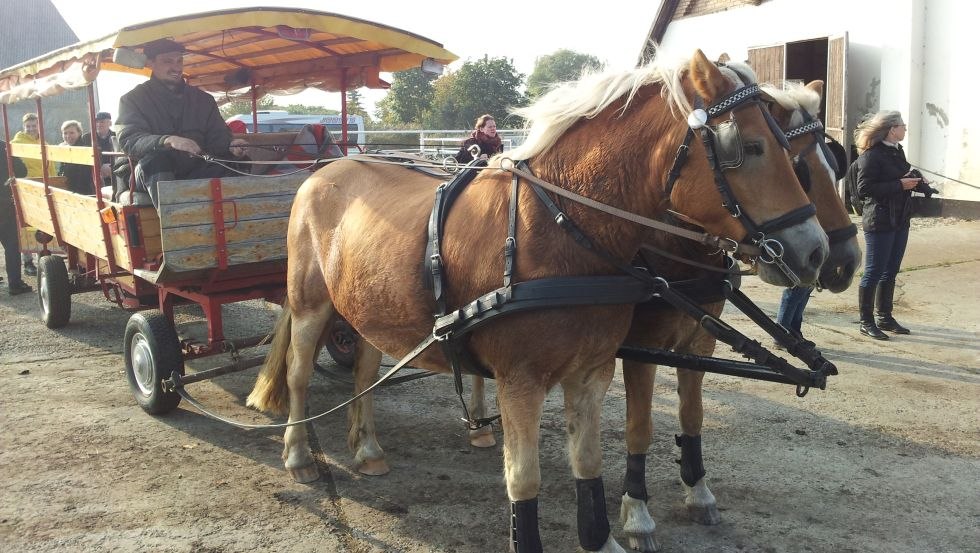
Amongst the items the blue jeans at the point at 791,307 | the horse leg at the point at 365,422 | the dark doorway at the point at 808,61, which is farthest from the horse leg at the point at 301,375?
the dark doorway at the point at 808,61

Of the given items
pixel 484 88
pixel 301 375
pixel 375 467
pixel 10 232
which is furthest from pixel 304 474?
pixel 484 88

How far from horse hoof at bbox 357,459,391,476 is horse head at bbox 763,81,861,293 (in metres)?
2.40

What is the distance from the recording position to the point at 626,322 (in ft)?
8.52

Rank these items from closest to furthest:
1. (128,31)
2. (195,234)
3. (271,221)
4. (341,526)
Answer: (341,526) < (128,31) < (195,234) < (271,221)

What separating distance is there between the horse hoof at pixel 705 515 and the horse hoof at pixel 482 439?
1.30 meters

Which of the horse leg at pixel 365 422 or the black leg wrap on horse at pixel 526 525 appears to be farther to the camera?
the horse leg at pixel 365 422

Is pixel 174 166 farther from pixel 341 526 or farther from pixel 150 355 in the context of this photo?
pixel 341 526

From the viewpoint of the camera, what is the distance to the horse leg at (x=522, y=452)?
256 cm

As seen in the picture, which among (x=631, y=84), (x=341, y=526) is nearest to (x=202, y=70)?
(x=341, y=526)

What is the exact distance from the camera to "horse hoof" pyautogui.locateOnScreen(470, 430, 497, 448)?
14.0 ft

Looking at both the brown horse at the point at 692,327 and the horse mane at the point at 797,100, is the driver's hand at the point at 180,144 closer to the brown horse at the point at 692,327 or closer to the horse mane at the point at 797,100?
the brown horse at the point at 692,327

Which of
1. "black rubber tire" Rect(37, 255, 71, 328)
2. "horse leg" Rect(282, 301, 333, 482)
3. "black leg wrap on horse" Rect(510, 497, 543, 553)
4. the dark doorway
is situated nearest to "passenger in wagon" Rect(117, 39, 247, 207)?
"horse leg" Rect(282, 301, 333, 482)

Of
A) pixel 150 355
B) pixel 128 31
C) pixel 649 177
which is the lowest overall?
pixel 150 355

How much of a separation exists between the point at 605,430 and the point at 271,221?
2.42 metres
